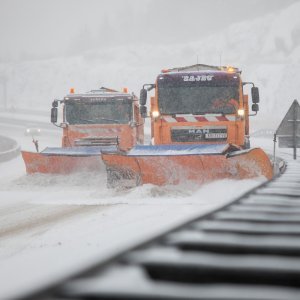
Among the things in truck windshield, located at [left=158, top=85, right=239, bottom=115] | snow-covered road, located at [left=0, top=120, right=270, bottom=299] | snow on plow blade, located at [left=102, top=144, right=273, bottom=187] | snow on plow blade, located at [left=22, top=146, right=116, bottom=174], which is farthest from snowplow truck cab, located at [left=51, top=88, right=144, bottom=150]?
snow on plow blade, located at [left=102, top=144, right=273, bottom=187]

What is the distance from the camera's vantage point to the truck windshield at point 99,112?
12914 millimetres

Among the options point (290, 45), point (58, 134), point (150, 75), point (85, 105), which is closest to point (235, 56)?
point (290, 45)

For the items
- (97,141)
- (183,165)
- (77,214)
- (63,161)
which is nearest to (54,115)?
(97,141)

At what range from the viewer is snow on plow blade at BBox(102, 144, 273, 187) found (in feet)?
28.3

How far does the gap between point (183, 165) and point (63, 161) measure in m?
3.27

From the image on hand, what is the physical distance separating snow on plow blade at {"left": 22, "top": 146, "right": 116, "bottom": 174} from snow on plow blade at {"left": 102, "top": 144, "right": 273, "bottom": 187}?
5.26 feet

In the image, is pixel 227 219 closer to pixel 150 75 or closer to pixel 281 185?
pixel 281 185

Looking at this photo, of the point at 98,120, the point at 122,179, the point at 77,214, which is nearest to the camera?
the point at 77,214

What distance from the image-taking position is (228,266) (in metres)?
1.77

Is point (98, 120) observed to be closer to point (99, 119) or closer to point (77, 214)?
point (99, 119)

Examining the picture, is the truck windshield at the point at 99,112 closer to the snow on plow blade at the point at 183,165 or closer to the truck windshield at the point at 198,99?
the truck windshield at the point at 198,99

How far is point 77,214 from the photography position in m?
7.27

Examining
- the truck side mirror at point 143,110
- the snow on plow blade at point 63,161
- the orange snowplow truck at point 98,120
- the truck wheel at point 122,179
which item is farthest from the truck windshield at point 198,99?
the orange snowplow truck at point 98,120

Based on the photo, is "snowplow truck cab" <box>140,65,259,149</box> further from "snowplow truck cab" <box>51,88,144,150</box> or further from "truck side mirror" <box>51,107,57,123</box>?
"truck side mirror" <box>51,107,57,123</box>
